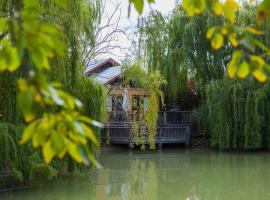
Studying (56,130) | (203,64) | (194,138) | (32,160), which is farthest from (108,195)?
(194,138)

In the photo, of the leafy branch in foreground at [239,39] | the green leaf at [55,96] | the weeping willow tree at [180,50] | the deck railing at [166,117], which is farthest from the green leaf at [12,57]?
the deck railing at [166,117]

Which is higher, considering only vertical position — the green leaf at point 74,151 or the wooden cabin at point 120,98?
the wooden cabin at point 120,98

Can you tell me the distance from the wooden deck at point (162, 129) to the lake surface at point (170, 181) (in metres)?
2.25

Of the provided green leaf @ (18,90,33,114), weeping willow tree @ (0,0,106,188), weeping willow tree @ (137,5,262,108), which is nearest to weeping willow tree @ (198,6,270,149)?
weeping willow tree @ (137,5,262,108)

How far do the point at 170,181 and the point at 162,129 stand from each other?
781 cm

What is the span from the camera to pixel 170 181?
10.5 metres

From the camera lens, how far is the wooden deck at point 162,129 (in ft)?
58.0

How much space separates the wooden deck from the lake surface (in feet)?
7.37

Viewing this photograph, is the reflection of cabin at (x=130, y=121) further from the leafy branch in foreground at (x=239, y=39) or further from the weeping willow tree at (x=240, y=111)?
the leafy branch in foreground at (x=239, y=39)

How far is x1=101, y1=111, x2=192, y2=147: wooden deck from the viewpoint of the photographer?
17.7 m

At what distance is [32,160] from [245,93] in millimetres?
10042

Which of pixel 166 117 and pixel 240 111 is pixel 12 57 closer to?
pixel 240 111

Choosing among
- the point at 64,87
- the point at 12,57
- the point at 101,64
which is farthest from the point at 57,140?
the point at 101,64

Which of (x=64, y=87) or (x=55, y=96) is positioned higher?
(x=64, y=87)
